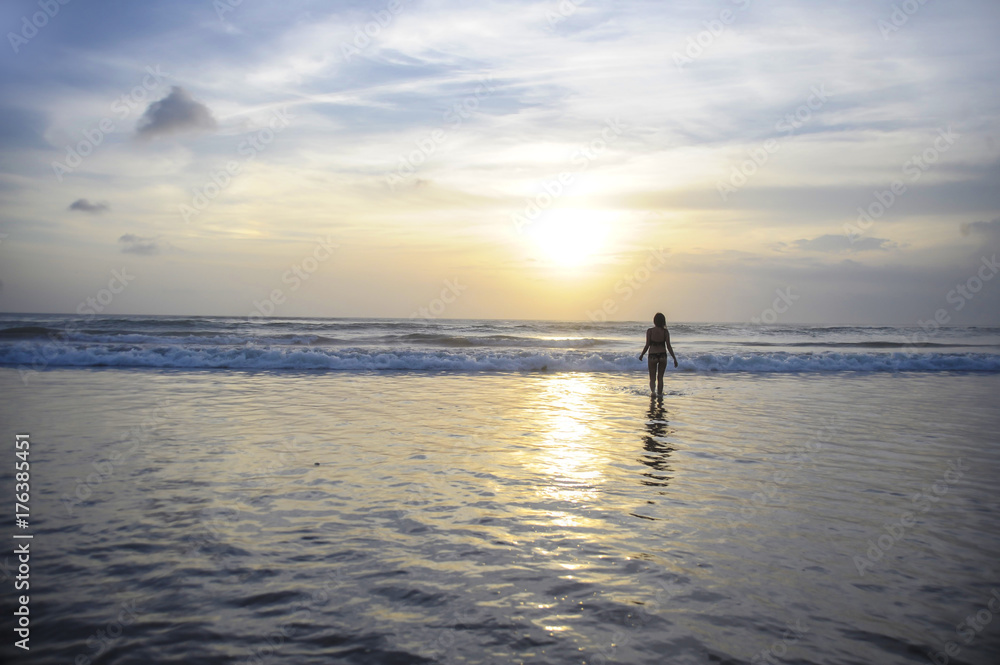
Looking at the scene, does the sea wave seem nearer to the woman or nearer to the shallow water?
the woman

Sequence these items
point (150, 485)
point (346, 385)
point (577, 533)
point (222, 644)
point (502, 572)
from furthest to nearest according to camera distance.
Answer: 1. point (346, 385)
2. point (150, 485)
3. point (577, 533)
4. point (502, 572)
5. point (222, 644)

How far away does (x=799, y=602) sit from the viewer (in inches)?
142

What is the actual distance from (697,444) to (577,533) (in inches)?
175

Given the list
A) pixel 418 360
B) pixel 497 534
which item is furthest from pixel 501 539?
pixel 418 360

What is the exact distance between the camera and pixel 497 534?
15.3 ft

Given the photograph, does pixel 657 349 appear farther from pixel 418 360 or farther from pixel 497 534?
pixel 497 534

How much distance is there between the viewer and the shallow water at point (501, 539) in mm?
3146

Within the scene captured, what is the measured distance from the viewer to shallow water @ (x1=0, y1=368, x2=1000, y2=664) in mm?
3146

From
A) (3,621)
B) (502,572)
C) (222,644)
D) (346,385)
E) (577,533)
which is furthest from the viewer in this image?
(346,385)

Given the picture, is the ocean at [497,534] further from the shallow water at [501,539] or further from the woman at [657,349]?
the woman at [657,349]

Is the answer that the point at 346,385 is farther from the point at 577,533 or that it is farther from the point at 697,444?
the point at 577,533

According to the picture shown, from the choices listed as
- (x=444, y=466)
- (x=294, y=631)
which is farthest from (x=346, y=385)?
(x=294, y=631)

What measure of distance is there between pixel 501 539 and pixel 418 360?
17.7m

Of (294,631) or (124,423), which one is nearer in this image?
(294,631)
